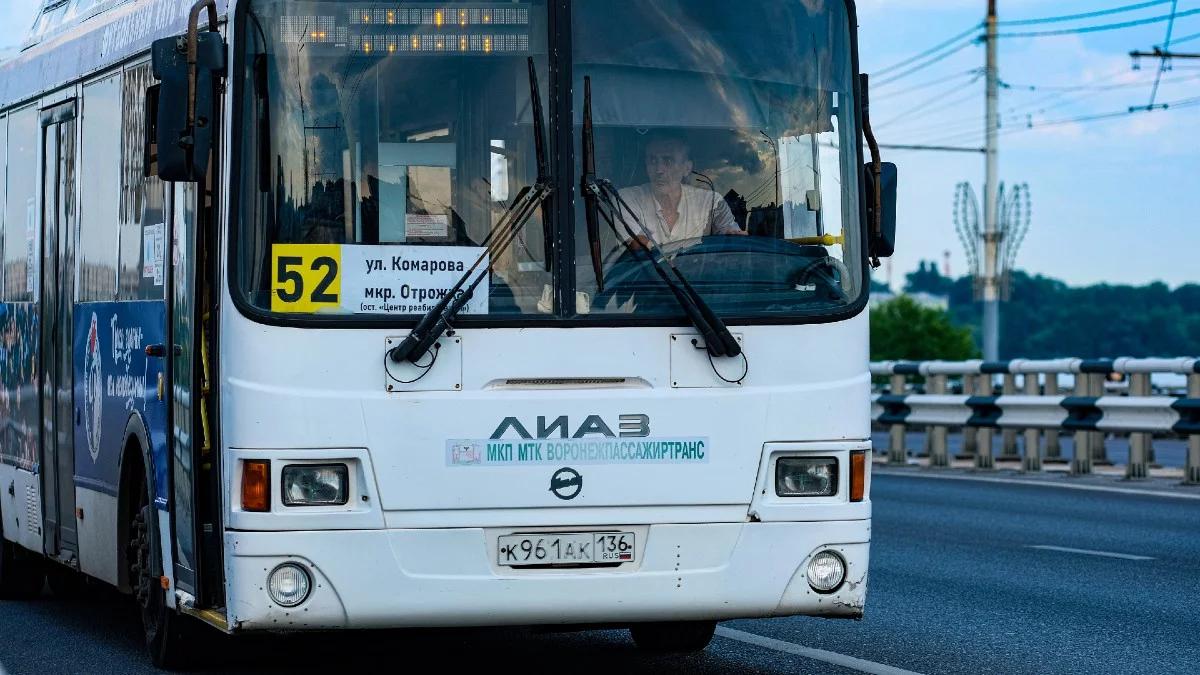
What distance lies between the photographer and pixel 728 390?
7738 mm

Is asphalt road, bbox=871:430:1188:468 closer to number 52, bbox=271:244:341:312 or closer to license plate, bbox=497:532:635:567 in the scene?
license plate, bbox=497:532:635:567

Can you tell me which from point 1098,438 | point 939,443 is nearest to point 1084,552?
point 1098,438

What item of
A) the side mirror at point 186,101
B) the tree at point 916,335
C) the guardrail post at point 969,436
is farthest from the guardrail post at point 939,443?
the tree at point 916,335

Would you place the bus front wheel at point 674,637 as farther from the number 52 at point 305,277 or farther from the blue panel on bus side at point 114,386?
the number 52 at point 305,277

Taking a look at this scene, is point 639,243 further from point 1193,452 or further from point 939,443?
point 939,443

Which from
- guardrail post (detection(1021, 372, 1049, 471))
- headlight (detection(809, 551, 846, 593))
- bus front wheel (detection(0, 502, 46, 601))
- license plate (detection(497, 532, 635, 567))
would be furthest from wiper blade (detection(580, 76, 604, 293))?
guardrail post (detection(1021, 372, 1049, 471))

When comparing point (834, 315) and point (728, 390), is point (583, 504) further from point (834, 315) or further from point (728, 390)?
point (834, 315)

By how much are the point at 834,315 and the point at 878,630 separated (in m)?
3.09

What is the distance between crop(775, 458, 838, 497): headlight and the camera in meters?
7.80

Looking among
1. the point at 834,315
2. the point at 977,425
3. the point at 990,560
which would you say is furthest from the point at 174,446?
the point at 977,425

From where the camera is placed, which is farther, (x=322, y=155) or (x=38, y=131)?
(x=38, y=131)

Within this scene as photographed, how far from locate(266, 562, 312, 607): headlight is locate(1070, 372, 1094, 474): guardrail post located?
15.7m

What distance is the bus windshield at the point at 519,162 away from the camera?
301 inches

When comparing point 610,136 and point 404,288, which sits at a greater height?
point 610,136
